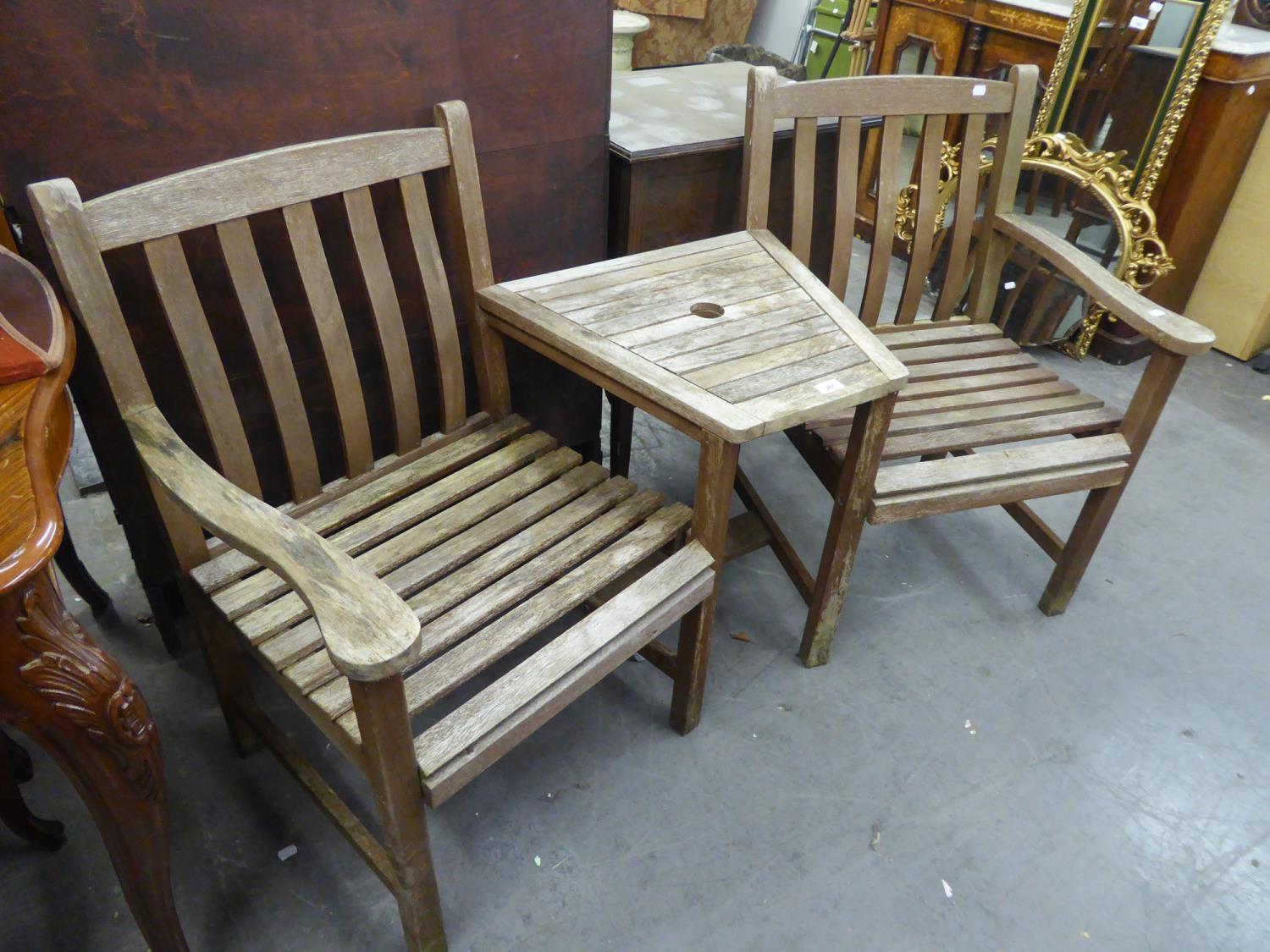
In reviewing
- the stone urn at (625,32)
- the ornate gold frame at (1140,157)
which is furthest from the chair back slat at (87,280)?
the stone urn at (625,32)

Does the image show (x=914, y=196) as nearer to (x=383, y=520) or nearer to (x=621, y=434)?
(x=621, y=434)

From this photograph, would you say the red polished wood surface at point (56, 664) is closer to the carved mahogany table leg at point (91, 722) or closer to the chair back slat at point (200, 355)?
the carved mahogany table leg at point (91, 722)

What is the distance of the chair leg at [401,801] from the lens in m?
0.96

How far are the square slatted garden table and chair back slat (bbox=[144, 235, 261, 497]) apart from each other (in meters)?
0.46

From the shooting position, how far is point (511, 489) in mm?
1452

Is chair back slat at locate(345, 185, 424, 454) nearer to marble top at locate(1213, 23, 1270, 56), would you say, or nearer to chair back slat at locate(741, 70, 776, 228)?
chair back slat at locate(741, 70, 776, 228)

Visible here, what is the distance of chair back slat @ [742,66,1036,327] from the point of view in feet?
5.53

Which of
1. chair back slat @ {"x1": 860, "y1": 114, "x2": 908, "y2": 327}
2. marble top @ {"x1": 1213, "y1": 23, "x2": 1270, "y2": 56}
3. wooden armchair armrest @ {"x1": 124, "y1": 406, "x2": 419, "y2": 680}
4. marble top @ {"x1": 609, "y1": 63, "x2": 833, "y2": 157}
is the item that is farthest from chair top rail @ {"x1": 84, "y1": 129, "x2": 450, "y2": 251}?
marble top @ {"x1": 1213, "y1": 23, "x2": 1270, "y2": 56}

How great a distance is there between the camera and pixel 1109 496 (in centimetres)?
184

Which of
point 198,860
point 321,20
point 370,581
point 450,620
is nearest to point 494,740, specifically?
point 450,620

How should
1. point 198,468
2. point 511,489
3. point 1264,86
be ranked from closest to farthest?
point 198,468
point 511,489
point 1264,86

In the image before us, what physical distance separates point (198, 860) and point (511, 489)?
32.4 inches

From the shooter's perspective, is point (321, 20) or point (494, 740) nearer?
Result: point (494, 740)

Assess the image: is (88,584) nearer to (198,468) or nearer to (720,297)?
(198,468)
